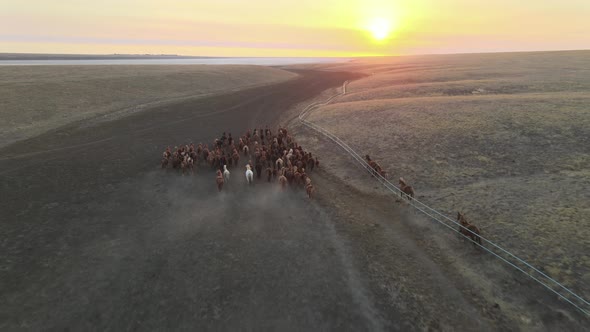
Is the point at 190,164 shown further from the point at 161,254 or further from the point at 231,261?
the point at 231,261

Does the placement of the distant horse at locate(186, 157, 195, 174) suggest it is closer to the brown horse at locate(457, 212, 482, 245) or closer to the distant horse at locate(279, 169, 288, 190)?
the distant horse at locate(279, 169, 288, 190)

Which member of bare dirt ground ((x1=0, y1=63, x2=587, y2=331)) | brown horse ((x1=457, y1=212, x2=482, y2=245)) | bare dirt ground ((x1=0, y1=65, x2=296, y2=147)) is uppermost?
bare dirt ground ((x1=0, y1=65, x2=296, y2=147))

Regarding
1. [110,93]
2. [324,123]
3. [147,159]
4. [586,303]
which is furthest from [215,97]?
[586,303]

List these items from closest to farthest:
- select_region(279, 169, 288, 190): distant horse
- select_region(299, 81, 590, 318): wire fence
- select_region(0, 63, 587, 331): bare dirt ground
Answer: select_region(0, 63, 587, 331): bare dirt ground < select_region(299, 81, 590, 318): wire fence < select_region(279, 169, 288, 190): distant horse

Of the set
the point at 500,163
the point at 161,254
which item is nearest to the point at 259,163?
the point at 161,254

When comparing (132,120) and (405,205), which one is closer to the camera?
(405,205)

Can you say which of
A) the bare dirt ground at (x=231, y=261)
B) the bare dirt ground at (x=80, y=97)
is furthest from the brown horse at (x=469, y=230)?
the bare dirt ground at (x=80, y=97)

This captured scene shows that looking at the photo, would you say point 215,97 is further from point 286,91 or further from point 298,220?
point 298,220

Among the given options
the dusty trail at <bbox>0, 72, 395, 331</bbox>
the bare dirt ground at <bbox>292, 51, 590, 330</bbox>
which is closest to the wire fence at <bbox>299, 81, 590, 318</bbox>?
the bare dirt ground at <bbox>292, 51, 590, 330</bbox>
